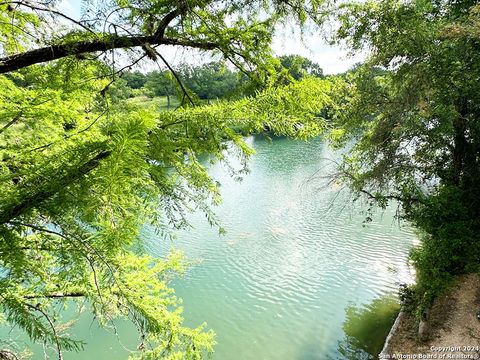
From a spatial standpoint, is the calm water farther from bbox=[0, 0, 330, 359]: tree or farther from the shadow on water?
bbox=[0, 0, 330, 359]: tree

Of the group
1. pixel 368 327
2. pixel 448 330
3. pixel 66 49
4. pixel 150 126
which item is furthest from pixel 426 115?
pixel 150 126

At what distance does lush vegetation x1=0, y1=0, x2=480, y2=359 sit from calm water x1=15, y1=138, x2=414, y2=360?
2.97 meters

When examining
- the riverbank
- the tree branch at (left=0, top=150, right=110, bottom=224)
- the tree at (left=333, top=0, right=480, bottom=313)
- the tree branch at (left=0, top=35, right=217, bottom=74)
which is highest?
the tree at (left=333, top=0, right=480, bottom=313)

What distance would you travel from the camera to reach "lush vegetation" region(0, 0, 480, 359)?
144 cm

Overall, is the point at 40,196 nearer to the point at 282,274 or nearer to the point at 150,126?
the point at 150,126

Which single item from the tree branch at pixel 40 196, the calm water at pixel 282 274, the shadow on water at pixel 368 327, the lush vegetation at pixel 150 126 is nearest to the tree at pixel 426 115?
the lush vegetation at pixel 150 126

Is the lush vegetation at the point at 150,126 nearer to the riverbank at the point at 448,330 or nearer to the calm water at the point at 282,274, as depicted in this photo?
the riverbank at the point at 448,330

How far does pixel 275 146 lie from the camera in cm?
3306

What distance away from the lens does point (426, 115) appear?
22.3 feet

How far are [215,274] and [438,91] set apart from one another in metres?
8.57

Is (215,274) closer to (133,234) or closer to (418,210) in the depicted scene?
(418,210)

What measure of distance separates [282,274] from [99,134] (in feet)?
33.5

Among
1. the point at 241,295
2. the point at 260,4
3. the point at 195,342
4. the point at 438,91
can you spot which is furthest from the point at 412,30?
the point at 241,295

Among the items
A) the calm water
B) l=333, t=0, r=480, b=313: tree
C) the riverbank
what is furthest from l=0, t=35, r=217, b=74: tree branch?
the riverbank
